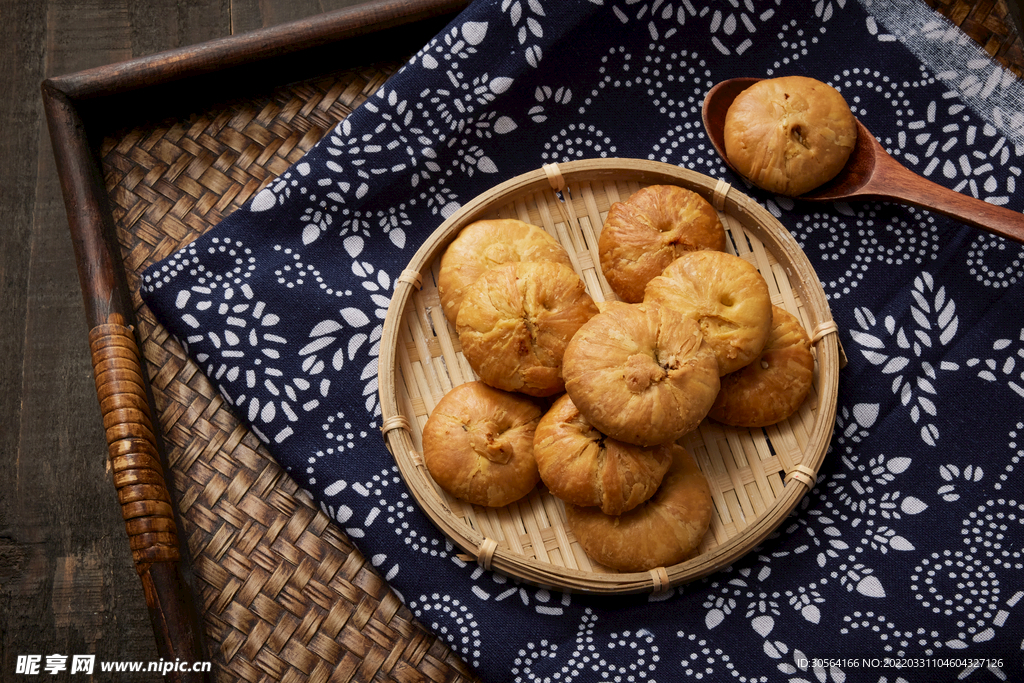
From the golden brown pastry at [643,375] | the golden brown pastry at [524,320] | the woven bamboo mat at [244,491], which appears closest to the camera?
the golden brown pastry at [643,375]

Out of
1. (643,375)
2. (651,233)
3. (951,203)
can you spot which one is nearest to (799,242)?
(951,203)

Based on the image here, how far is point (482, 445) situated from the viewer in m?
1.39

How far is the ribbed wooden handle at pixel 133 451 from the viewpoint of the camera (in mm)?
1498

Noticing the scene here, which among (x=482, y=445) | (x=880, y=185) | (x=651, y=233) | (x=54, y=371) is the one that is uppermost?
(x=880, y=185)

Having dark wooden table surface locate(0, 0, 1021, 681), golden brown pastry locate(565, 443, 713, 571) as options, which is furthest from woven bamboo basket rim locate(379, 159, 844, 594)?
dark wooden table surface locate(0, 0, 1021, 681)

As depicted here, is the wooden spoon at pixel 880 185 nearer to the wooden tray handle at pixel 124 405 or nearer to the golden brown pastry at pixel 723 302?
the golden brown pastry at pixel 723 302

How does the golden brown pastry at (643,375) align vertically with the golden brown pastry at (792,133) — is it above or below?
below

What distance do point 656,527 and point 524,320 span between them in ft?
1.54

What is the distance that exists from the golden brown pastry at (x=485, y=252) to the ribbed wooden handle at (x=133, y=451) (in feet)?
2.28

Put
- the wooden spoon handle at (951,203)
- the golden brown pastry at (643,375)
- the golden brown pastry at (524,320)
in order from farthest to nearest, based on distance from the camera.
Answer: the wooden spoon handle at (951,203) → the golden brown pastry at (524,320) → the golden brown pastry at (643,375)

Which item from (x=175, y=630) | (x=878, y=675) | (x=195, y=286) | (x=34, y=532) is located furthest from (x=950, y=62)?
(x=34, y=532)

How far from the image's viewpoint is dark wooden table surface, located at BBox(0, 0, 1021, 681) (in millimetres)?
1658

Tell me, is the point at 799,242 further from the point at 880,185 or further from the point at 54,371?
the point at 54,371

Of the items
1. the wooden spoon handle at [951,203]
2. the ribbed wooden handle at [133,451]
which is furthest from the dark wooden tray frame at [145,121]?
the wooden spoon handle at [951,203]
